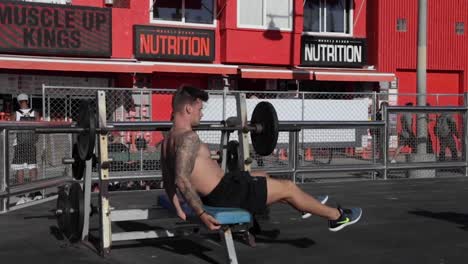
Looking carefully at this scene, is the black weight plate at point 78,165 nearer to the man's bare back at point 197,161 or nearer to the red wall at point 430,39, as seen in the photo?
the man's bare back at point 197,161

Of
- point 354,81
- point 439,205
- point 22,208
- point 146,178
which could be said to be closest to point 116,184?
point 146,178

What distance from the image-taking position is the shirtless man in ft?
16.3

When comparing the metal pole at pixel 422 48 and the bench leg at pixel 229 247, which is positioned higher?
the metal pole at pixel 422 48

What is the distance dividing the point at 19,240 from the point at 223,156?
2.13 m

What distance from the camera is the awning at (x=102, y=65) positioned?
16.2 metres

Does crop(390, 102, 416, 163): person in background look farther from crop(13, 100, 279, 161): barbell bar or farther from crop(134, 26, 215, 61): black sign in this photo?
crop(134, 26, 215, 61): black sign

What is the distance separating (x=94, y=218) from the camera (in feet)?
24.7

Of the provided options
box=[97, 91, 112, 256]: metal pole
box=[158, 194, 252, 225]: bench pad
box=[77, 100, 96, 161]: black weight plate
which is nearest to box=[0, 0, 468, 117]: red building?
box=[77, 100, 96, 161]: black weight plate

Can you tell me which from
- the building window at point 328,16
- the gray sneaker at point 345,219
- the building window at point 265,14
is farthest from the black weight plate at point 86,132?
the building window at point 328,16

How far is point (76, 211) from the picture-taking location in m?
5.78

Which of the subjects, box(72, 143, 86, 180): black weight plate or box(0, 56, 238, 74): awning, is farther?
box(0, 56, 238, 74): awning

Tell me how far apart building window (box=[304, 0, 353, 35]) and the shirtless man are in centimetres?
1643

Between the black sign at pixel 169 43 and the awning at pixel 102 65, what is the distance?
0.37 m

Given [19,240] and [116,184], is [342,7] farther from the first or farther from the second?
[19,240]
